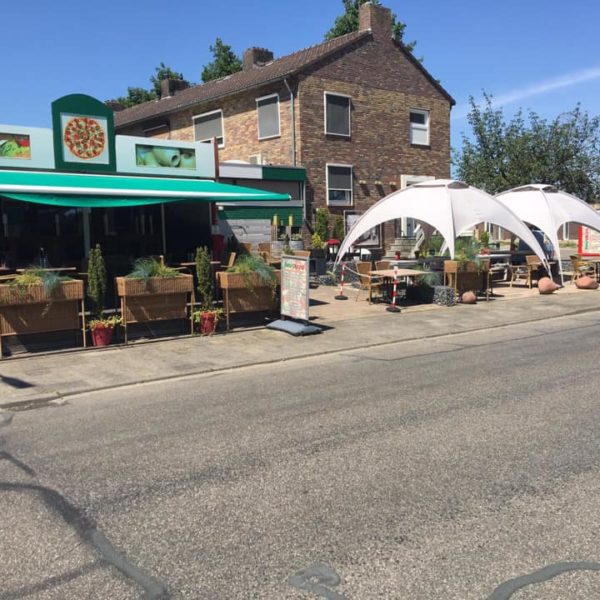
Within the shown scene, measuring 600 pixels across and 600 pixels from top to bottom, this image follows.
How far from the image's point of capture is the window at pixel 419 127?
2711cm

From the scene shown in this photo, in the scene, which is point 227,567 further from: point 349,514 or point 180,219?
point 180,219

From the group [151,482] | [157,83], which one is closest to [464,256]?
[151,482]

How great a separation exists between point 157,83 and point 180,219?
141 feet

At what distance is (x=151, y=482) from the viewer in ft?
15.4

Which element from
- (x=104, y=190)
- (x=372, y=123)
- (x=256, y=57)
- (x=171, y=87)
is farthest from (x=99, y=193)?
(x=171, y=87)

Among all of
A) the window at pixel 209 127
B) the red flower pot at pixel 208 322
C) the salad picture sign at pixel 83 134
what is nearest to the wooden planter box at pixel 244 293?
the red flower pot at pixel 208 322

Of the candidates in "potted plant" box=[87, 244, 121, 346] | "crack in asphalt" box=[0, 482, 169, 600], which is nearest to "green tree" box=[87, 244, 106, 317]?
"potted plant" box=[87, 244, 121, 346]

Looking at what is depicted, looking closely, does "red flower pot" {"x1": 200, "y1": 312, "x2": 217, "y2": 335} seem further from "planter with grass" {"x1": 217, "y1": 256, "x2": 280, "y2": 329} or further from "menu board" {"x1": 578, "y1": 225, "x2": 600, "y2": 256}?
"menu board" {"x1": 578, "y1": 225, "x2": 600, "y2": 256}

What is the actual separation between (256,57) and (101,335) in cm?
2179

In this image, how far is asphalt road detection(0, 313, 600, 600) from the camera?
333 centimetres

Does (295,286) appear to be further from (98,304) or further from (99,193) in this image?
(99,193)

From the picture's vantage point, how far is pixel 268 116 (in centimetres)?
2392

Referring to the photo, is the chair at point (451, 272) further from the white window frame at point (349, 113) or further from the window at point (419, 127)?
the window at point (419, 127)

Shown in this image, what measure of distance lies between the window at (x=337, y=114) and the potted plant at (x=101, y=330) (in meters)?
15.4
